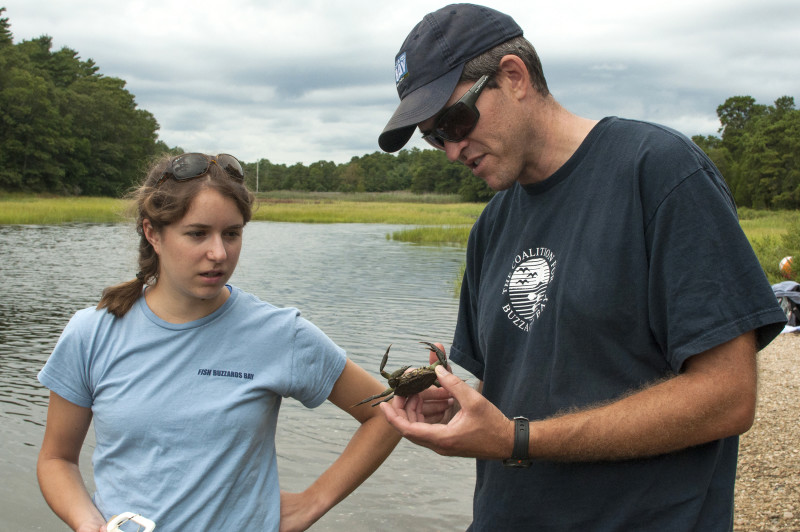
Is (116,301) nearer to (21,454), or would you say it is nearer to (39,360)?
(21,454)

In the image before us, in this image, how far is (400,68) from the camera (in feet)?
7.91

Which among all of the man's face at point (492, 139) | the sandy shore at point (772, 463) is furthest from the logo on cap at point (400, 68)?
the sandy shore at point (772, 463)

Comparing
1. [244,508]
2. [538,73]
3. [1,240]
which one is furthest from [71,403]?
[1,240]

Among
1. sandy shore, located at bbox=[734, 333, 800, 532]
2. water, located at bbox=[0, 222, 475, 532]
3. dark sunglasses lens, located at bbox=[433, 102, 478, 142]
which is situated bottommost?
water, located at bbox=[0, 222, 475, 532]

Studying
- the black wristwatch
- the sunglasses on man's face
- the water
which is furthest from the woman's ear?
the black wristwatch

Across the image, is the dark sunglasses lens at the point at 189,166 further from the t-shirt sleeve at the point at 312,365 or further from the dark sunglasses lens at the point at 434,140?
the dark sunglasses lens at the point at 434,140

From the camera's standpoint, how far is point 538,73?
7.53ft

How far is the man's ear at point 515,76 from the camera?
7.26ft

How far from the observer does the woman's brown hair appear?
2.54 metres

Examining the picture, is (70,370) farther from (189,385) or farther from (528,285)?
(528,285)

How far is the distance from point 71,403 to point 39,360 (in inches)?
420

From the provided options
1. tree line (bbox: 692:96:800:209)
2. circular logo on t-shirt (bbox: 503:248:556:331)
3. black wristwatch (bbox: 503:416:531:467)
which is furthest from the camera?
tree line (bbox: 692:96:800:209)

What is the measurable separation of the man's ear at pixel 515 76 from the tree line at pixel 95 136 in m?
53.2

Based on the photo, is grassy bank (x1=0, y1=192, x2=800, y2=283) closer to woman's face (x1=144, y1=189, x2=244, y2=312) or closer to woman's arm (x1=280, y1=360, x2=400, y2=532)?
woman's arm (x1=280, y1=360, x2=400, y2=532)
